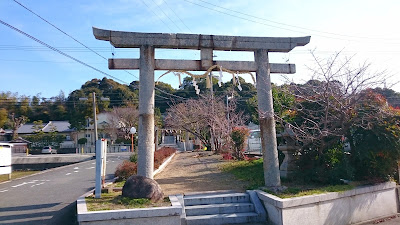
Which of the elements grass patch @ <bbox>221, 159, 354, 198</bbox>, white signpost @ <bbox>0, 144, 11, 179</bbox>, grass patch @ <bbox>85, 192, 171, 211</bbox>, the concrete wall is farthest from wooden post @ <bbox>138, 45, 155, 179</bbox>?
white signpost @ <bbox>0, 144, 11, 179</bbox>

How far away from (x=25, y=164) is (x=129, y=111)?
18.2 m

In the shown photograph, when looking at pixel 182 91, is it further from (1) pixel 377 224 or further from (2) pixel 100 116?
(1) pixel 377 224

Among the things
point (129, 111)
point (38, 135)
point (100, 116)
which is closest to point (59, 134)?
point (38, 135)

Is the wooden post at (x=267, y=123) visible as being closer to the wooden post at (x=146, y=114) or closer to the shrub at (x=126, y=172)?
the wooden post at (x=146, y=114)

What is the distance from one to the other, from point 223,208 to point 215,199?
38cm

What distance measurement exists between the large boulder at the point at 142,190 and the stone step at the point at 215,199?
81 centimetres

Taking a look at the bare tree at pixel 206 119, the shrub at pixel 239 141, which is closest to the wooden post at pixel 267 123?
the shrub at pixel 239 141

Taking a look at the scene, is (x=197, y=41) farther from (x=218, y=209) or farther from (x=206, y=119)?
(x=206, y=119)

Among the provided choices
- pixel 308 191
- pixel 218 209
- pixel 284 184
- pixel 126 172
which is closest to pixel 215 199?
pixel 218 209

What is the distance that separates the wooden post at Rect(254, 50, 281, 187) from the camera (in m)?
8.93

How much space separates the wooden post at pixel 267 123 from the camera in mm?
8930

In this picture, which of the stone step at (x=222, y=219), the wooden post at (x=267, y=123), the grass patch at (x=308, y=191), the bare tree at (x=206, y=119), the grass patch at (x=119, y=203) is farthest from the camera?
the bare tree at (x=206, y=119)

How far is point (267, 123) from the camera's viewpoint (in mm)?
9141

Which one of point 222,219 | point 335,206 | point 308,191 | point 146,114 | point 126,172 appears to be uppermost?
point 146,114
